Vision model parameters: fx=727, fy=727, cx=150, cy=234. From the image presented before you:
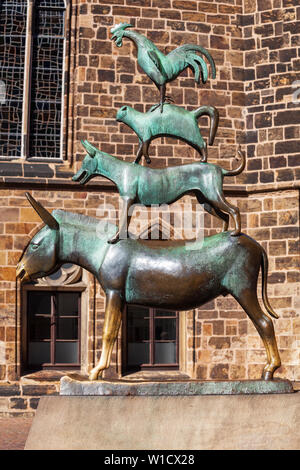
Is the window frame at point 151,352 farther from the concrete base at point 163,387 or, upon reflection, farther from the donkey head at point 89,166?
the concrete base at point 163,387

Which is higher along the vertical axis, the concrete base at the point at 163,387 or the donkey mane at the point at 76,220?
the donkey mane at the point at 76,220

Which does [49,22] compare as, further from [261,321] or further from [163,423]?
[163,423]

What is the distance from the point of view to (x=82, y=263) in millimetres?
5617

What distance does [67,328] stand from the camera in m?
12.8

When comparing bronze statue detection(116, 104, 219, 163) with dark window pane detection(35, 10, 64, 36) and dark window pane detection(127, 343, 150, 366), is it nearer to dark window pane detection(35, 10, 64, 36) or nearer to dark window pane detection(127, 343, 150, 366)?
dark window pane detection(127, 343, 150, 366)

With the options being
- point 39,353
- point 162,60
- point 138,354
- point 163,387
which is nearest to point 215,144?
point 138,354

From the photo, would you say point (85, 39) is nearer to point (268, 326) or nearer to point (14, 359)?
point (14, 359)

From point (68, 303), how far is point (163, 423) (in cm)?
813

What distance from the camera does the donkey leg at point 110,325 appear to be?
5.32 metres

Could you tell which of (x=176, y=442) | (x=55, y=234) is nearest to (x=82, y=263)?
(x=55, y=234)

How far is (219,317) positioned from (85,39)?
561 cm

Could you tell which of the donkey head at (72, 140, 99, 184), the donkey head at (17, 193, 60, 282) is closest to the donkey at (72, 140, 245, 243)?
the donkey head at (72, 140, 99, 184)

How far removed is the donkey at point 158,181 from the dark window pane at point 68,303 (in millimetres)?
7345

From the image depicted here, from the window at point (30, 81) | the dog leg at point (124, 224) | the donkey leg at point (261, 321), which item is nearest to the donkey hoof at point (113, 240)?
the dog leg at point (124, 224)
